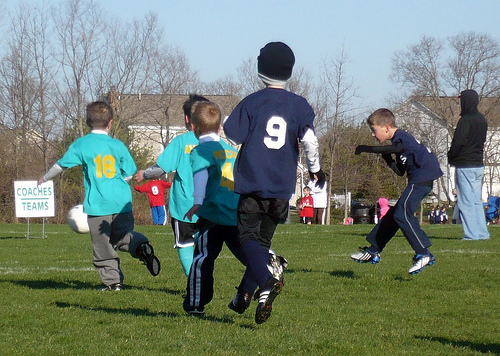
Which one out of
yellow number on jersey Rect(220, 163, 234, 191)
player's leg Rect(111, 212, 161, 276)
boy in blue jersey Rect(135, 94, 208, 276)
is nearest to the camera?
yellow number on jersey Rect(220, 163, 234, 191)

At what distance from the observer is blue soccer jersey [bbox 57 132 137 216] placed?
665cm

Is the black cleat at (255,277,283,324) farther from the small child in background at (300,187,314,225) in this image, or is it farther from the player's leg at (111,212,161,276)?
the small child in background at (300,187,314,225)

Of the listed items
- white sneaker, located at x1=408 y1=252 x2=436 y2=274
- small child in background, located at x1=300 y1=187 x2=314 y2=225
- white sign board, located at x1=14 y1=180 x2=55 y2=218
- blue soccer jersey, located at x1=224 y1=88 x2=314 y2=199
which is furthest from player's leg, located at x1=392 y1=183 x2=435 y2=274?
small child in background, located at x1=300 y1=187 x2=314 y2=225

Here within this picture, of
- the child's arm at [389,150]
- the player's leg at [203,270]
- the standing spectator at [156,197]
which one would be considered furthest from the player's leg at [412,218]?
the standing spectator at [156,197]

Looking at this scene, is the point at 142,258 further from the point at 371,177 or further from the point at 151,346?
the point at 371,177

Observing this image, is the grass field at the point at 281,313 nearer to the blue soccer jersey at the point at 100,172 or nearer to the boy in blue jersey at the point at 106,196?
the boy in blue jersey at the point at 106,196

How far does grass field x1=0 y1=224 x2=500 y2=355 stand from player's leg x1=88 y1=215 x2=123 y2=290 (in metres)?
0.17

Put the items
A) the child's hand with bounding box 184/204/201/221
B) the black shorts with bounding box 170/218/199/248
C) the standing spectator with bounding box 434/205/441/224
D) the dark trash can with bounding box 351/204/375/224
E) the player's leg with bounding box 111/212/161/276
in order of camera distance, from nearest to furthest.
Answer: the child's hand with bounding box 184/204/201/221 < the black shorts with bounding box 170/218/199/248 < the player's leg with bounding box 111/212/161/276 < the standing spectator with bounding box 434/205/441/224 < the dark trash can with bounding box 351/204/375/224

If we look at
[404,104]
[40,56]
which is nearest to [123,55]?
[40,56]

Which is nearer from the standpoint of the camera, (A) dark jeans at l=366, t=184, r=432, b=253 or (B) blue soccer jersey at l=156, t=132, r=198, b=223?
(B) blue soccer jersey at l=156, t=132, r=198, b=223

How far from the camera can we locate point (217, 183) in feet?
17.0

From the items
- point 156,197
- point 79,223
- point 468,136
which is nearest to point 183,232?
point 79,223

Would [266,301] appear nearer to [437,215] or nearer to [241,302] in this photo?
[241,302]

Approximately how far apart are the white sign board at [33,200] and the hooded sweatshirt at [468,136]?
1089cm
